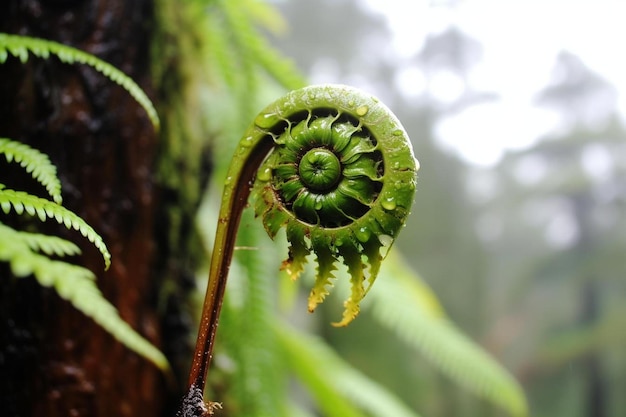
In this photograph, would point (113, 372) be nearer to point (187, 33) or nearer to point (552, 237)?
point (187, 33)

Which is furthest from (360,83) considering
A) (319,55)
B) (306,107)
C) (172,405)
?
(306,107)

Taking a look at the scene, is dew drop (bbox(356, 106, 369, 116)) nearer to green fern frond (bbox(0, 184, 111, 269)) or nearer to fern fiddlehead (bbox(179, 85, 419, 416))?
fern fiddlehead (bbox(179, 85, 419, 416))

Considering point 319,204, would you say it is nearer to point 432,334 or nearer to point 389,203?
point 389,203

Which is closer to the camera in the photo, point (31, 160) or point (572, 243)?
point (31, 160)

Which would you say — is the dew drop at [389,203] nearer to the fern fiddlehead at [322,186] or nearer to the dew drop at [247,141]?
the fern fiddlehead at [322,186]

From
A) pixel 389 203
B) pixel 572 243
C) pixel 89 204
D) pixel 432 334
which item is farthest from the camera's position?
pixel 572 243

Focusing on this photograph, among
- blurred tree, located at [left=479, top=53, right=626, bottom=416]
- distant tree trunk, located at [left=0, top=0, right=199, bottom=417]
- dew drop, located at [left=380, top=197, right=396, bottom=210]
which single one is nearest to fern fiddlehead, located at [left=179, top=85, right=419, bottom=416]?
dew drop, located at [left=380, top=197, right=396, bottom=210]

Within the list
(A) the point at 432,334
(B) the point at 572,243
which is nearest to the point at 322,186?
(A) the point at 432,334
